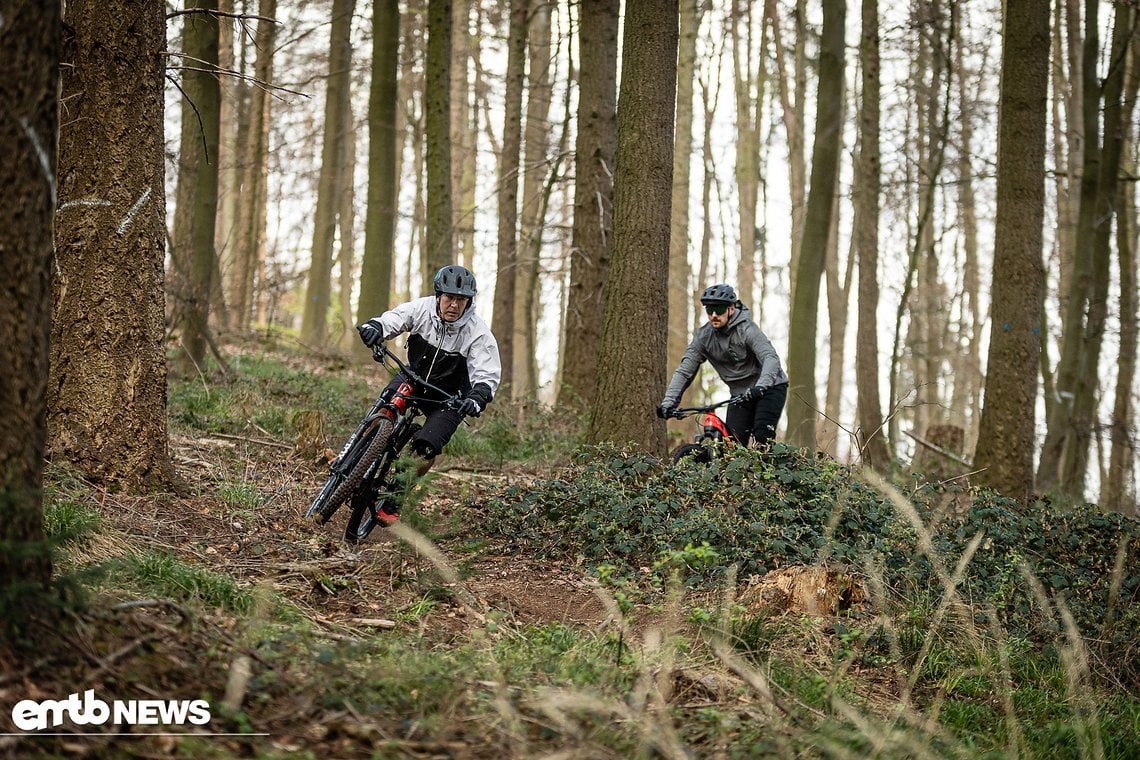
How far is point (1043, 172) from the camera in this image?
11.4 meters

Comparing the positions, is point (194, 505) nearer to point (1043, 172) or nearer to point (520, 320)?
point (1043, 172)

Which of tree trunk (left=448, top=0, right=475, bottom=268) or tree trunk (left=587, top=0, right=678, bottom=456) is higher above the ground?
tree trunk (left=448, top=0, right=475, bottom=268)

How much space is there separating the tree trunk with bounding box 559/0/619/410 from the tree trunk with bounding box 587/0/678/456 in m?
3.61

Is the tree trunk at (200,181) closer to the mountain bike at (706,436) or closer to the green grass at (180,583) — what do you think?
the mountain bike at (706,436)

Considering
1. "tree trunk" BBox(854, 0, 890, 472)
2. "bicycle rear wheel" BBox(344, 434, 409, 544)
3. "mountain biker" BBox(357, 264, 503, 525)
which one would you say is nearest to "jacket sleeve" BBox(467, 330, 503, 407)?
"mountain biker" BBox(357, 264, 503, 525)

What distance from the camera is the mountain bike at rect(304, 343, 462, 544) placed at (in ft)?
24.5

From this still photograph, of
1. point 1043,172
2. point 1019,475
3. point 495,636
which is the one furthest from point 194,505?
point 1043,172

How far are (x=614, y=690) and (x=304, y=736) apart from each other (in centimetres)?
142

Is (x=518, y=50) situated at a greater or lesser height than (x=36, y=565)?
greater

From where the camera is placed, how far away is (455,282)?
7.72 metres

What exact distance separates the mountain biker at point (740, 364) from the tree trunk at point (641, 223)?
0.40m

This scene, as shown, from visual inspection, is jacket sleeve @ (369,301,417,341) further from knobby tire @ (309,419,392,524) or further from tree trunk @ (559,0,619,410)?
tree trunk @ (559,0,619,410)

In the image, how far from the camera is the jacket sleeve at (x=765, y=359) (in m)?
9.57

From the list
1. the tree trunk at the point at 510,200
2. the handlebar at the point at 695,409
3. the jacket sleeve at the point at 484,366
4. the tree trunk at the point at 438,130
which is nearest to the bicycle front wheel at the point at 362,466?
the jacket sleeve at the point at 484,366
